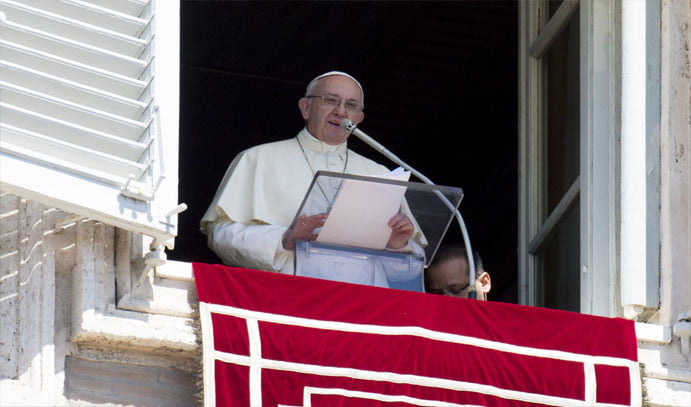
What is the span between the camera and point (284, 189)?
7.15 metres

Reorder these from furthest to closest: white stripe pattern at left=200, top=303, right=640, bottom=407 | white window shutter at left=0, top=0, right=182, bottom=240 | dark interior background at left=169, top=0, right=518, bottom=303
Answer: dark interior background at left=169, top=0, right=518, bottom=303
white stripe pattern at left=200, top=303, right=640, bottom=407
white window shutter at left=0, top=0, right=182, bottom=240

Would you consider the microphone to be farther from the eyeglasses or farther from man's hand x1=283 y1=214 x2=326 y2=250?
man's hand x1=283 y1=214 x2=326 y2=250

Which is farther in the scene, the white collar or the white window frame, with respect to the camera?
the white collar

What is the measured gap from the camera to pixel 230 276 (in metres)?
5.95

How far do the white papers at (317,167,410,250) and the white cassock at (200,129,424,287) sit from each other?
0.59ft

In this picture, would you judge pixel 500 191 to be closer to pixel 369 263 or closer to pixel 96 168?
pixel 369 263

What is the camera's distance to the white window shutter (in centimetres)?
561

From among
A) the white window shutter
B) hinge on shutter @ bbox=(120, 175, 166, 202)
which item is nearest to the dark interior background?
the white window shutter

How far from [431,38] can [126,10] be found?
13.5ft

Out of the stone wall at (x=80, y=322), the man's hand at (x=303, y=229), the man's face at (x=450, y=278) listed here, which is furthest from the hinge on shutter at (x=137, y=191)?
the man's face at (x=450, y=278)

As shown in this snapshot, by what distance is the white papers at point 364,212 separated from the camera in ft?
20.7

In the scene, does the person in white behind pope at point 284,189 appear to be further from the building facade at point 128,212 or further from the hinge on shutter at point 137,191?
the hinge on shutter at point 137,191

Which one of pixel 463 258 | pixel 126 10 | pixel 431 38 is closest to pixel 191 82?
pixel 431 38

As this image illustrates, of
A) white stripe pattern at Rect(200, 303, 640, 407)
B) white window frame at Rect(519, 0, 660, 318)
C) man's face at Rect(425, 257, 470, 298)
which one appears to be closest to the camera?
white stripe pattern at Rect(200, 303, 640, 407)
